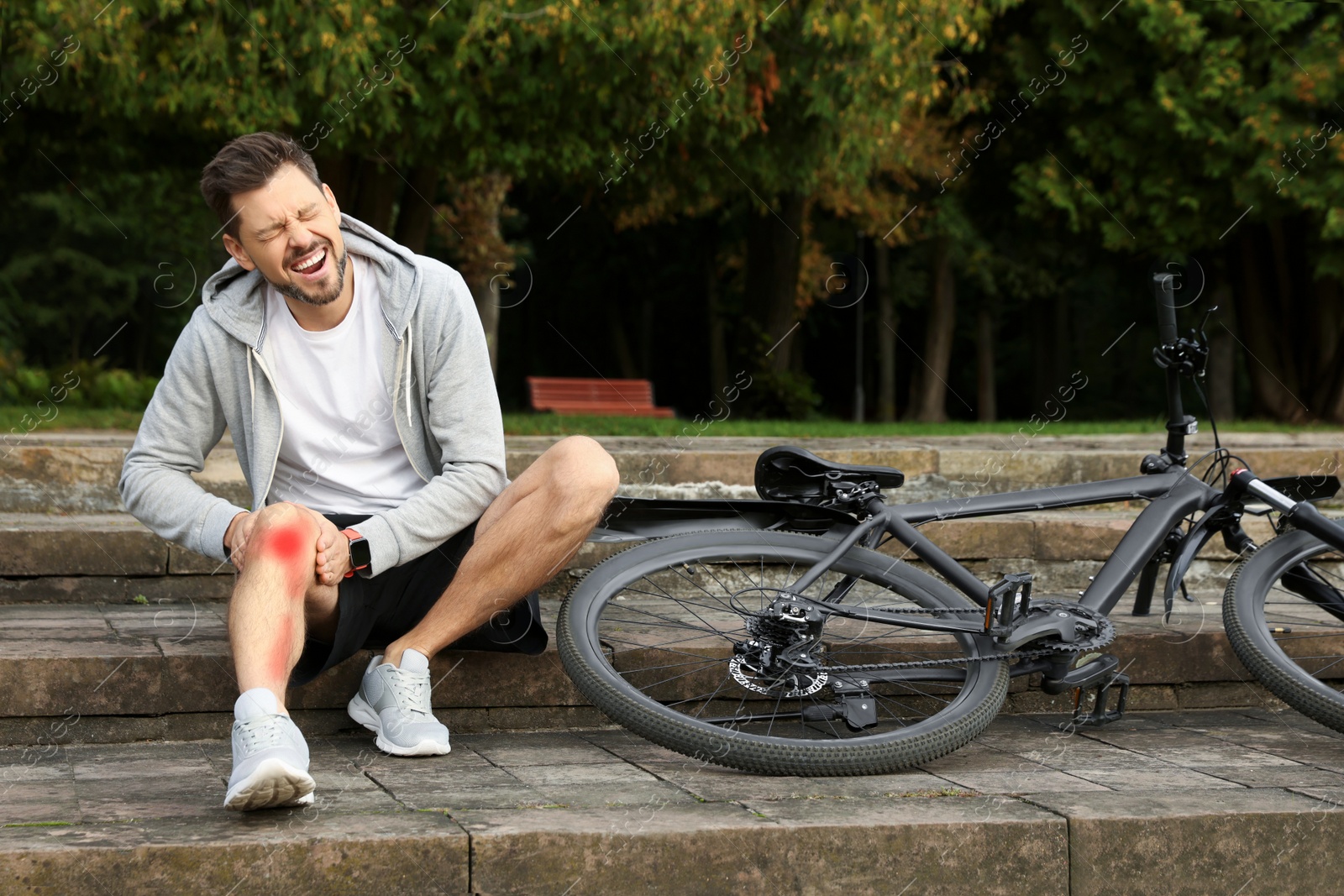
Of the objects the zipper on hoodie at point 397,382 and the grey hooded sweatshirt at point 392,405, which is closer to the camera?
the grey hooded sweatshirt at point 392,405

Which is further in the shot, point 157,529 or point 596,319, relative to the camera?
point 596,319

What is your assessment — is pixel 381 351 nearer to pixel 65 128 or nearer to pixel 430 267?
pixel 430 267

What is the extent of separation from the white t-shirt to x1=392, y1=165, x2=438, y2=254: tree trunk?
9764 mm

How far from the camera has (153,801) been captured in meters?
2.81

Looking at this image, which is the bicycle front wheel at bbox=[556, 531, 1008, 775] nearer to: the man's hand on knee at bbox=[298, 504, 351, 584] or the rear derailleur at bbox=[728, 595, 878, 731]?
the rear derailleur at bbox=[728, 595, 878, 731]

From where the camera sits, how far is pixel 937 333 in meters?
23.2

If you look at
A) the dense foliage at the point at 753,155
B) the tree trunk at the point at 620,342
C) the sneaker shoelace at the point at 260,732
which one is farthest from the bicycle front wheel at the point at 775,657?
the tree trunk at the point at 620,342

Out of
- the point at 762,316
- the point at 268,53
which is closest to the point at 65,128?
the point at 268,53

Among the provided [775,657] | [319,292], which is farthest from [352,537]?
[775,657]

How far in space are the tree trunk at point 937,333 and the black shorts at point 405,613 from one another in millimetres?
19301

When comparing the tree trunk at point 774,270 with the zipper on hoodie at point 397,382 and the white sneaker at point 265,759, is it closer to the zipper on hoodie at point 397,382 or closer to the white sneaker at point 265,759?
the zipper on hoodie at point 397,382

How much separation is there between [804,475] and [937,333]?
20.1 metres

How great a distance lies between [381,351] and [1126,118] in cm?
1307

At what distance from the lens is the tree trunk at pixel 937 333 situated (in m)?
22.7
